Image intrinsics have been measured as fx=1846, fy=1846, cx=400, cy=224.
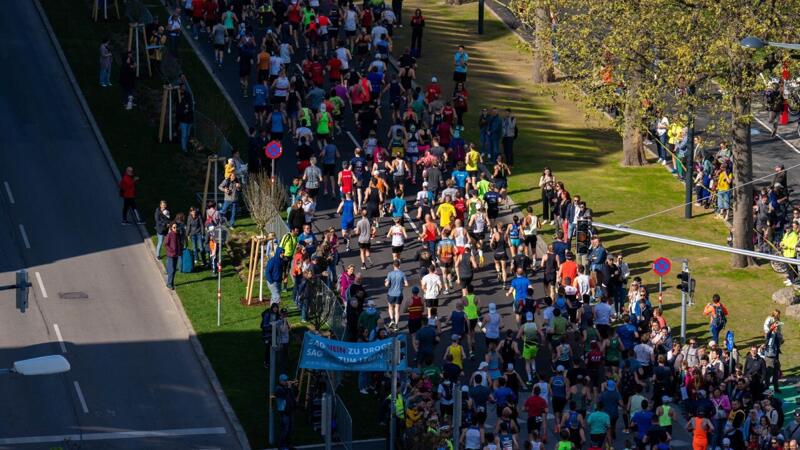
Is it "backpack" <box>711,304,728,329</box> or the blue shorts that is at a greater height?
the blue shorts

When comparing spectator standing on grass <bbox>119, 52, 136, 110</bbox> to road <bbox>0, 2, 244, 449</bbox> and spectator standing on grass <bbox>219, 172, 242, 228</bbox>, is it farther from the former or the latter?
spectator standing on grass <bbox>219, 172, 242, 228</bbox>

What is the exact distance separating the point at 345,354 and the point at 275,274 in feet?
25.9

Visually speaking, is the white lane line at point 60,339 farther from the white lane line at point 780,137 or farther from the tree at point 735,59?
the white lane line at point 780,137

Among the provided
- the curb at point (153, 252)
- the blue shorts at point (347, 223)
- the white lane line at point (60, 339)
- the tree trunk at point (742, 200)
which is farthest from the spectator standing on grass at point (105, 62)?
the tree trunk at point (742, 200)

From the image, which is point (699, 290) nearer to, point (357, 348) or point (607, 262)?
point (607, 262)

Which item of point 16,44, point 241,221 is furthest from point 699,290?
point 16,44

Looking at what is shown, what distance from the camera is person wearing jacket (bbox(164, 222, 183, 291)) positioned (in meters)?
45.3

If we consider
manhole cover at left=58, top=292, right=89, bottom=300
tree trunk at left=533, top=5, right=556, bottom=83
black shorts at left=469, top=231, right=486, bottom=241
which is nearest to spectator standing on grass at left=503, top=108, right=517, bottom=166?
tree trunk at left=533, top=5, right=556, bottom=83

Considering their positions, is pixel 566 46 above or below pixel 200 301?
above

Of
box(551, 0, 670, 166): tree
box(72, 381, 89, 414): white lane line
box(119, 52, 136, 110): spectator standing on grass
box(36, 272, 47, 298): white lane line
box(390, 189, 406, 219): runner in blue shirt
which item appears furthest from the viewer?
box(119, 52, 136, 110): spectator standing on grass

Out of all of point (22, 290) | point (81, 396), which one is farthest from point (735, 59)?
point (22, 290)

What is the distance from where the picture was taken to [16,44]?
6206cm

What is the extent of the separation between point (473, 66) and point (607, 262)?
67.0 feet

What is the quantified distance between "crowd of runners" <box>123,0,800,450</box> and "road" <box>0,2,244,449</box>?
184 cm
